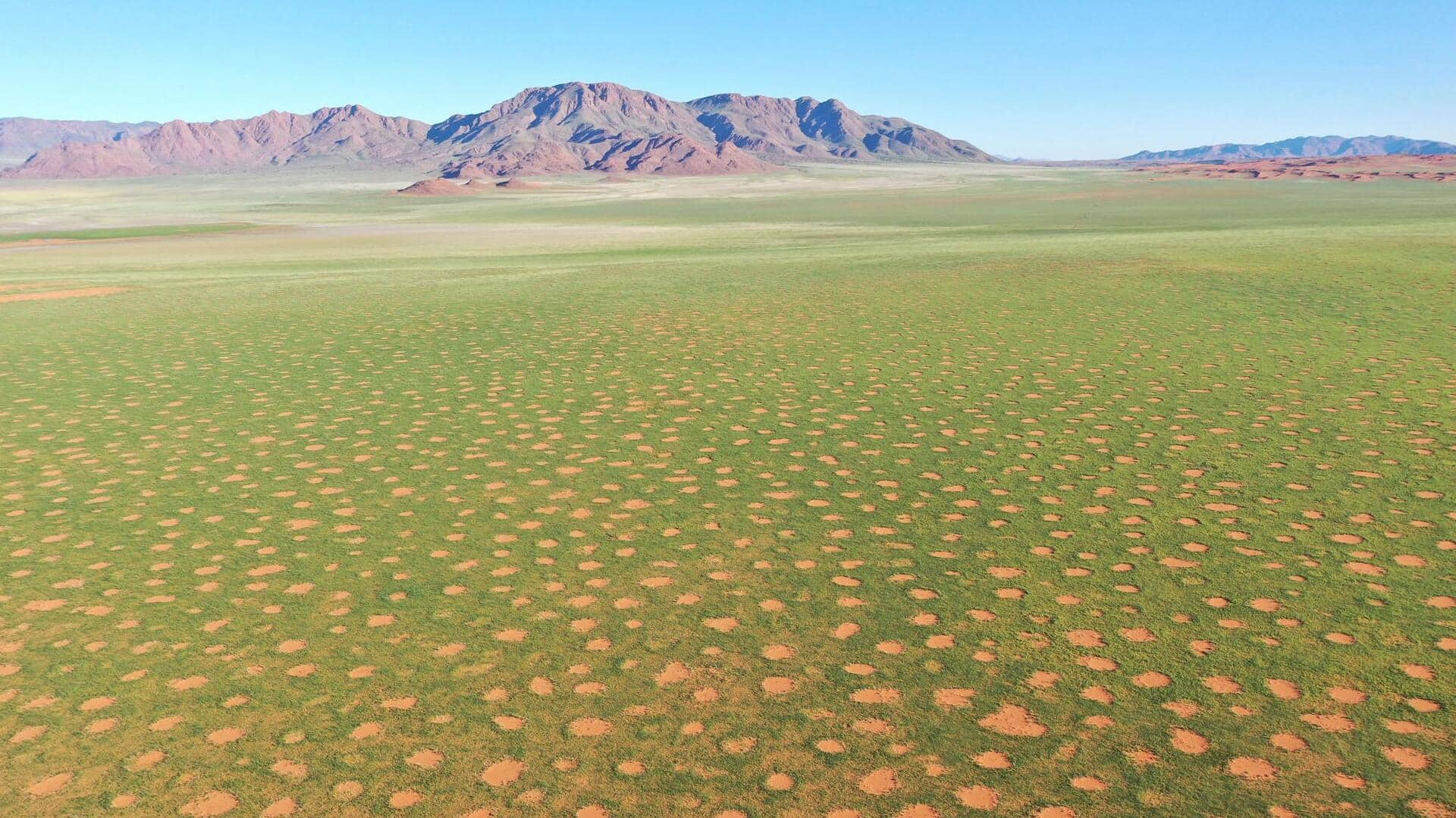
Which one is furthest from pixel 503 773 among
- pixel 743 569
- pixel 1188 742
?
pixel 1188 742

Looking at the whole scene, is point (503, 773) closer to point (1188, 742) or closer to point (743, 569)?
point (743, 569)

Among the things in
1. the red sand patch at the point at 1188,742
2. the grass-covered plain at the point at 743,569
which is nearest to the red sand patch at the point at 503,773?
the grass-covered plain at the point at 743,569

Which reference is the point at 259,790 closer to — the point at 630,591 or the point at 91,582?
the point at 630,591

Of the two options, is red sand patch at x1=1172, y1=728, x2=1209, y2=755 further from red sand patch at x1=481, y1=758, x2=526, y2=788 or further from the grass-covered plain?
red sand patch at x1=481, y1=758, x2=526, y2=788

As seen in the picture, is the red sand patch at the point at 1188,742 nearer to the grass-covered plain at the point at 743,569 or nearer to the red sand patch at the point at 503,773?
the grass-covered plain at the point at 743,569

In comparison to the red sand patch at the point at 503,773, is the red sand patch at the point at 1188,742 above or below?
above

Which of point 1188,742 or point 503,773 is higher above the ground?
point 1188,742

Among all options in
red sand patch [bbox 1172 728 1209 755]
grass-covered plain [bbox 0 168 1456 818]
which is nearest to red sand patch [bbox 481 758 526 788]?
grass-covered plain [bbox 0 168 1456 818]

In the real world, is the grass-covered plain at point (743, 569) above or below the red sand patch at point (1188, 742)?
below
